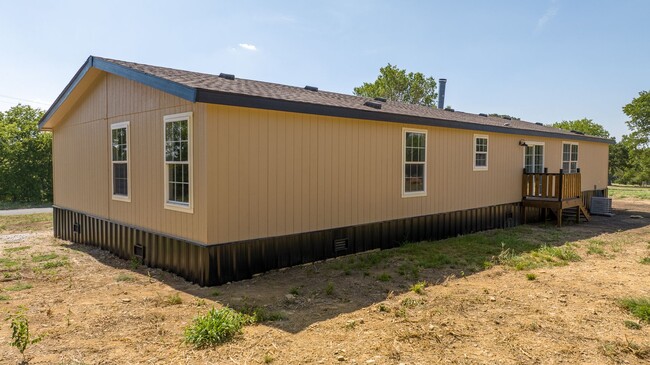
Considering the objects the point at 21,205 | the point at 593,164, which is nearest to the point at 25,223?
the point at 21,205

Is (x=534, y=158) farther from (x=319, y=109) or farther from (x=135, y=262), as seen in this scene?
(x=135, y=262)

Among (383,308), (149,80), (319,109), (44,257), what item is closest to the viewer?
(383,308)

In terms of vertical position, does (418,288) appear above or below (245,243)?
below

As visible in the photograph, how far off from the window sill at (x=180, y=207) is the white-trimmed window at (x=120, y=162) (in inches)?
60.9

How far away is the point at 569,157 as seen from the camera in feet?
45.2

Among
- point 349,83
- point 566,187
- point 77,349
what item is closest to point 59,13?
point 77,349

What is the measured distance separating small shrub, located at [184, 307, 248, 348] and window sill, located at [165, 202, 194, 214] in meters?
2.06

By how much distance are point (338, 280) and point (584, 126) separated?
152ft

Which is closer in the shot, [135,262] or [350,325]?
[350,325]

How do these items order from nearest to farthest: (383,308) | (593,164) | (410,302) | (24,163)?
1. (383,308)
2. (410,302)
3. (593,164)
4. (24,163)

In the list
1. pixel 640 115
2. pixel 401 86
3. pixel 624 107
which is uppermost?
pixel 401 86

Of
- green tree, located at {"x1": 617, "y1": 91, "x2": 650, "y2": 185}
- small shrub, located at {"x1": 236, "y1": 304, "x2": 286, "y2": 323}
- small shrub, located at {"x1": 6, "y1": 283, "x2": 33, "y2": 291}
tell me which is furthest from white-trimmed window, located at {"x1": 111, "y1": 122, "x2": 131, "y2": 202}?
green tree, located at {"x1": 617, "y1": 91, "x2": 650, "y2": 185}

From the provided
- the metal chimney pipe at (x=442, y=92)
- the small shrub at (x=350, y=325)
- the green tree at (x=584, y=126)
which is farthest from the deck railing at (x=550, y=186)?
the green tree at (x=584, y=126)

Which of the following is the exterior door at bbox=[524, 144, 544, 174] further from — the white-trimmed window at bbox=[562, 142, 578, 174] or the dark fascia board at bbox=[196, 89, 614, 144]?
the dark fascia board at bbox=[196, 89, 614, 144]
